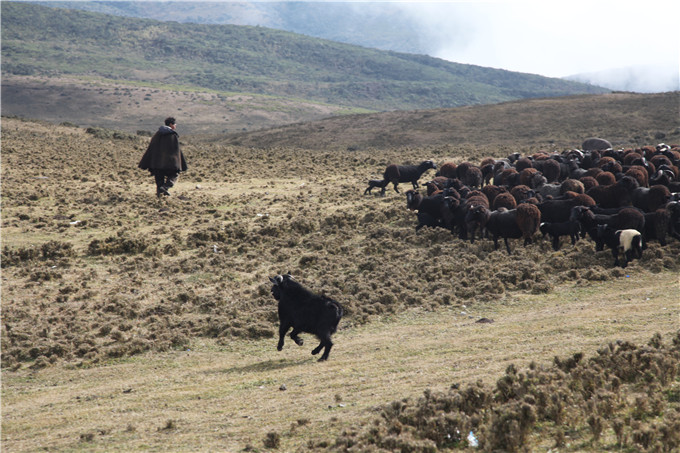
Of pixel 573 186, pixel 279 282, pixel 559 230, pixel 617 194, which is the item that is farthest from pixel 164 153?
pixel 617 194

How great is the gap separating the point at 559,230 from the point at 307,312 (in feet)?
28.1

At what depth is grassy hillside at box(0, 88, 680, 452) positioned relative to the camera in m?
6.25

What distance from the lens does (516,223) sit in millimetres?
15906

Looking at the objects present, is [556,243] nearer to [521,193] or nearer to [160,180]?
[521,193]

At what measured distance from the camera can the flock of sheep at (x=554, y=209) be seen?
33.4ft

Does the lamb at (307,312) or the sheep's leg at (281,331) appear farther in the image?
the sheep's leg at (281,331)

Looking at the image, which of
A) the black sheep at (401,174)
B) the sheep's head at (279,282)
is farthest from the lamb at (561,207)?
the black sheep at (401,174)

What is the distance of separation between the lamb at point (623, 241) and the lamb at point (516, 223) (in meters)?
1.75

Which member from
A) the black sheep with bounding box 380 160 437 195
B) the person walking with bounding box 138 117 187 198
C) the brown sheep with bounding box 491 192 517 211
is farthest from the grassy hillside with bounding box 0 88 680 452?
the person walking with bounding box 138 117 187 198

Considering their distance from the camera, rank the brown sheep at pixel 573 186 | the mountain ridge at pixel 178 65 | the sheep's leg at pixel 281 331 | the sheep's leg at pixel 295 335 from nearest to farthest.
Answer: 1. the sheep's leg at pixel 295 335
2. the sheep's leg at pixel 281 331
3. the brown sheep at pixel 573 186
4. the mountain ridge at pixel 178 65

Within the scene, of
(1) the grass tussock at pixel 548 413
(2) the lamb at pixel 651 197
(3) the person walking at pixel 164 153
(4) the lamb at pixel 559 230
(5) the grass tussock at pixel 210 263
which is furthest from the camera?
(2) the lamb at pixel 651 197

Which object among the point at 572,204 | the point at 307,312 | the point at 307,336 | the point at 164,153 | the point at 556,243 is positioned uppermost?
the point at 164,153

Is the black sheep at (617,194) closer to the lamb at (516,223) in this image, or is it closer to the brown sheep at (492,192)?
the brown sheep at (492,192)

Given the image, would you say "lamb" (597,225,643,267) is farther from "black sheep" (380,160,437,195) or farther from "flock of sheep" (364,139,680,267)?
"black sheep" (380,160,437,195)
